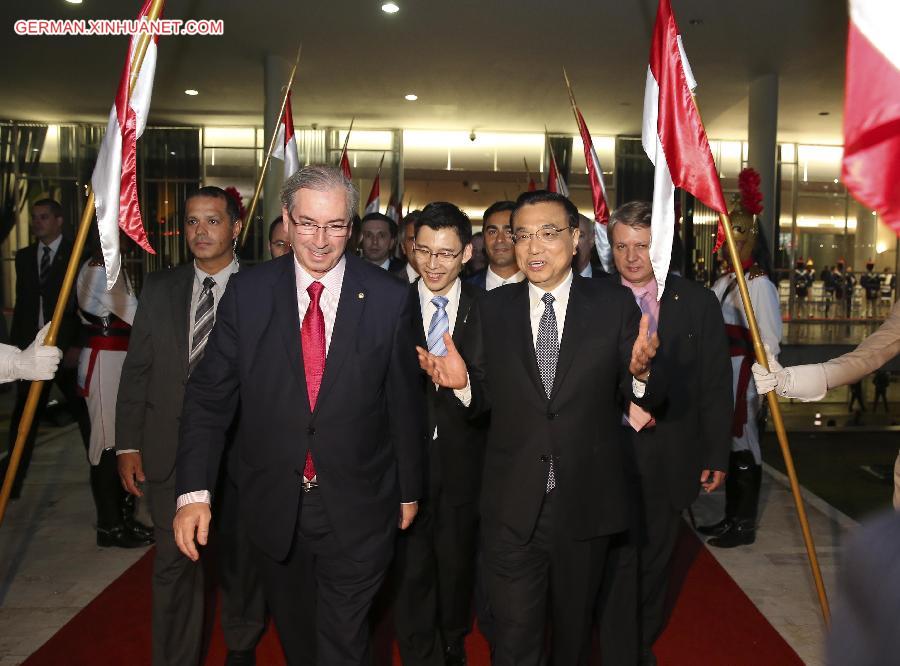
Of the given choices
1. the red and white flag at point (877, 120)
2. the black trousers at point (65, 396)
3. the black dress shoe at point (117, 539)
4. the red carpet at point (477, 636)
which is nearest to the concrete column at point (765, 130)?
the red carpet at point (477, 636)

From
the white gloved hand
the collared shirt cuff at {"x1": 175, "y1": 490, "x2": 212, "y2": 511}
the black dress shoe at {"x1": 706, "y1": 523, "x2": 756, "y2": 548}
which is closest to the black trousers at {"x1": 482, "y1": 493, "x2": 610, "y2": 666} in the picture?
the collared shirt cuff at {"x1": 175, "y1": 490, "x2": 212, "y2": 511}

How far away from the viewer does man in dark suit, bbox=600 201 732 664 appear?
3094mm

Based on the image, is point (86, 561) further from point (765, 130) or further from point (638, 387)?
point (765, 130)

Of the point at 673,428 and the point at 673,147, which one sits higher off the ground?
the point at 673,147

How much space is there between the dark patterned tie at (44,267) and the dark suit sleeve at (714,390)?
4.48 meters

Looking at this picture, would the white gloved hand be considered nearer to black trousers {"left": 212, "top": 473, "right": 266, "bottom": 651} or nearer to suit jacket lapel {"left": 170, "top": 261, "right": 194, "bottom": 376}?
suit jacket lapel {"left": 170, "top": 261, "right": 194, "bottom": 376}

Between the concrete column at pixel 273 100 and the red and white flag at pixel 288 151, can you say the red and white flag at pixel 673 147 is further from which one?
the concrete column at pixel 273 100

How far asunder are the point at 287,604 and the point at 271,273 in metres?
0.98

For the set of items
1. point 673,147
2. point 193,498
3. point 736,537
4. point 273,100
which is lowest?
point 736,537

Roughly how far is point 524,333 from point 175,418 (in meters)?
1.27

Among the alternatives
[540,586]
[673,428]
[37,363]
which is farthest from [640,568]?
[37,363]

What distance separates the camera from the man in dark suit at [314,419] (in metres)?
2.39

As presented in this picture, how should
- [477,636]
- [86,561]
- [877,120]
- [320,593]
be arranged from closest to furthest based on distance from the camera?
[877,120], [320,593], [477,636], [86,561]

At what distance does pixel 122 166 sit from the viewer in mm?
2967
